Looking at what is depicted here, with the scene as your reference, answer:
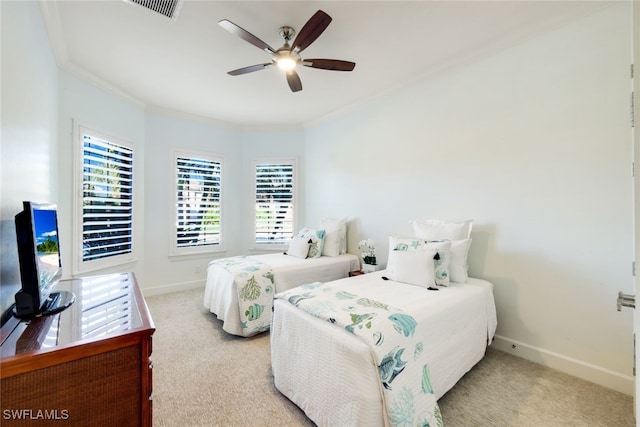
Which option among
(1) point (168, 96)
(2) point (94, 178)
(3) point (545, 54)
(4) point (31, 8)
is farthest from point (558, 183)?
(2) point (94, 178)

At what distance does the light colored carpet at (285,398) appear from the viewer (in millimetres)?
1703

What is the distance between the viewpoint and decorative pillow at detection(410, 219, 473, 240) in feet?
8.59

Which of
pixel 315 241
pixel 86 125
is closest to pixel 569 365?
pixel 315 241

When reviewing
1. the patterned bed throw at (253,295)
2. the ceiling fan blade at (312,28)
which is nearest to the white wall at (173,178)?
the patterned bed throw at (253,295)

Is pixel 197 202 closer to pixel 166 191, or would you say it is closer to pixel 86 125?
pixel 166 191

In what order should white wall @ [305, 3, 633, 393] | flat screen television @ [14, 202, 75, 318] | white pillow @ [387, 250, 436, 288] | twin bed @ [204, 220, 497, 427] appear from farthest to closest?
white pillow @ [387, 250, 436, 288], white wall @ [305, 3, 633, 393], twin bed @ [204, 220, 497, 427], flat screen television @ [14, 202, 75, 318]

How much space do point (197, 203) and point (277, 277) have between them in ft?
7.70

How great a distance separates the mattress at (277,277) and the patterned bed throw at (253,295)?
0.05 metres

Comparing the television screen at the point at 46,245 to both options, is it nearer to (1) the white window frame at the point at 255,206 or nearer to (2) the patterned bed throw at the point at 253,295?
(2) the patterned bed throw at the point at 253,295

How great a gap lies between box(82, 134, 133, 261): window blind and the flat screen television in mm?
2020

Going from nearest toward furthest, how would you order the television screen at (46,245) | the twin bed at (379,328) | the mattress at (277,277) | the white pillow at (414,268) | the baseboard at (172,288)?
the television screen at (46,245) → the twin bed at (379,328) → the white pillow at (414,268) → the mattress at (277,277) → the baseboard at (172,288)

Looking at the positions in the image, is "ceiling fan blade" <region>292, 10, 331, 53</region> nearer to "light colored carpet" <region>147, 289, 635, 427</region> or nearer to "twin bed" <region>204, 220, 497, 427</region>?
"twin bed" <region>204, 220, 497, 427</region>

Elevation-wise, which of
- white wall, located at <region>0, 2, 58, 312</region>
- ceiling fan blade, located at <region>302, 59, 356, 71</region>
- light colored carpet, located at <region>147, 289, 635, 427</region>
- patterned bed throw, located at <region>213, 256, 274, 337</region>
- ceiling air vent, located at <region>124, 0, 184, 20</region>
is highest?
ceiling air vent, located at <region>124, 0, 184, 20</region>

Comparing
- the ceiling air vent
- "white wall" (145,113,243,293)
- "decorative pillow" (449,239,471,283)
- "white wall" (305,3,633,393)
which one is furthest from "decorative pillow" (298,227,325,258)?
the ceiling air vent
